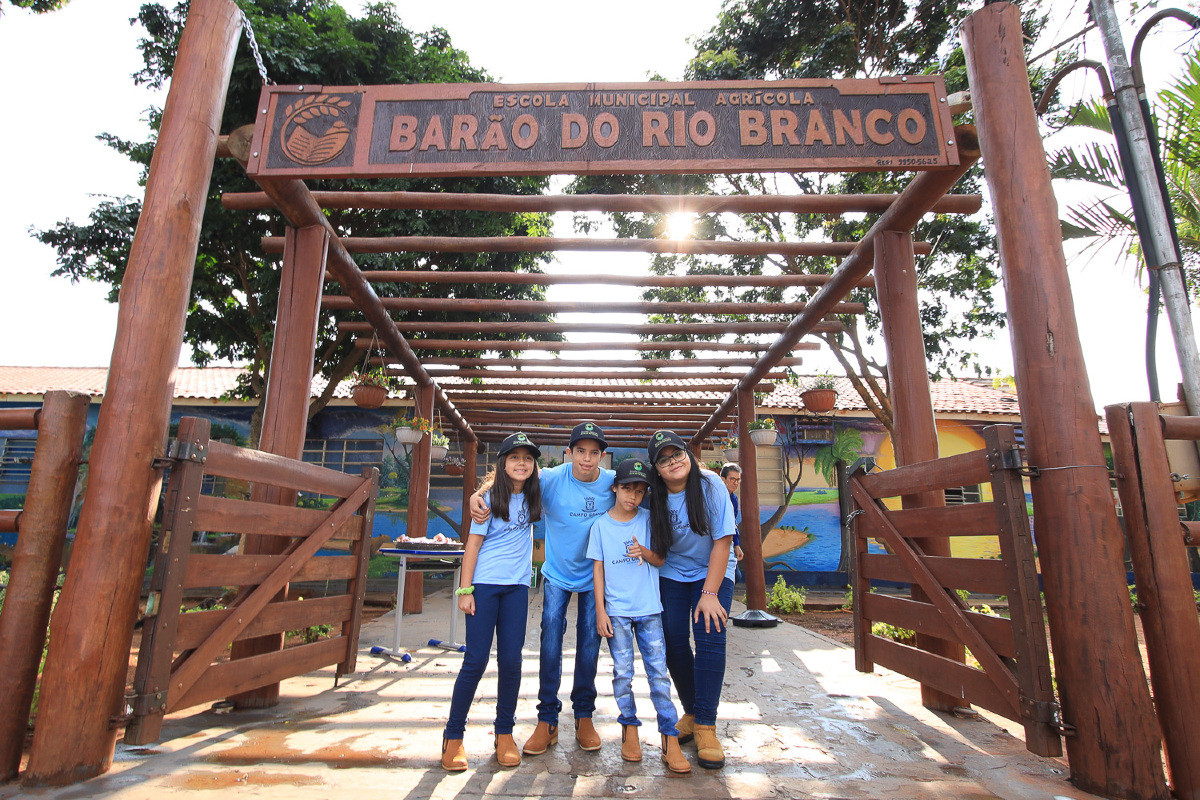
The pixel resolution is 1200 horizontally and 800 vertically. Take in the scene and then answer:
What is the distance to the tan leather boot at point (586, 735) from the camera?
9.86 ft

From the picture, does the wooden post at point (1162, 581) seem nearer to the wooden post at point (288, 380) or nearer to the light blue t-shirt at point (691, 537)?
the light blue t-shirt at point (691, 537)

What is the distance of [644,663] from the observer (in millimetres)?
2941

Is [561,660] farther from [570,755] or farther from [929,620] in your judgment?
[929,620]

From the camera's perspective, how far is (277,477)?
334 centimetres

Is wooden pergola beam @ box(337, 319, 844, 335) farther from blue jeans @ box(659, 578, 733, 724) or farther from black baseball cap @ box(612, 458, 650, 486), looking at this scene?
blue jeans @ box(659, 578, 733, 724)

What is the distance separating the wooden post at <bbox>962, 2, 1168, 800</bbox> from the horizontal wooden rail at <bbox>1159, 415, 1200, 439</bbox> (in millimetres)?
305

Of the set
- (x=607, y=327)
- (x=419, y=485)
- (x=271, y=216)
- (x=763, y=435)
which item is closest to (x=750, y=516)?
(x=763, y=435)

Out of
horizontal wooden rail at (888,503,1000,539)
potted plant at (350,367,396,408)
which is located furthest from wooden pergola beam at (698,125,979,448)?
potted plant at (350,367,396,408)

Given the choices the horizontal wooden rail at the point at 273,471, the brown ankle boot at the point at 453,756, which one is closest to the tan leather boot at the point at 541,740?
the brown ankle boot at the point at 453,756

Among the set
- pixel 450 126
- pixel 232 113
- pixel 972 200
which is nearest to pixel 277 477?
pixel 450 126

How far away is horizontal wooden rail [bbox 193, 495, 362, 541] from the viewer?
2953 millimetres

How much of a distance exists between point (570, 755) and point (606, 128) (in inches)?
133

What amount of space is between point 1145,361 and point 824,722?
2.96m

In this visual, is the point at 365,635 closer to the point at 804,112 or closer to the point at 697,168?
the point at 697,168
